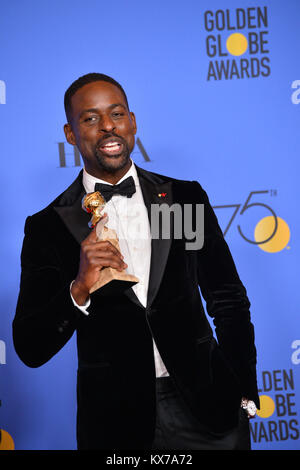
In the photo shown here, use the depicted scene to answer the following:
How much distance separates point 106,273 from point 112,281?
33mm

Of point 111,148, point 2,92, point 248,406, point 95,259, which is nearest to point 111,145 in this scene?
point 111,148

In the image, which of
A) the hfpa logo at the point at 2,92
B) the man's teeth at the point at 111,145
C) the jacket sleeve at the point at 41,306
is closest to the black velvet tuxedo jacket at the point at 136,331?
the jacket sleeve at the point at 41,306

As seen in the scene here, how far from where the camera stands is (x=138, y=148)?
2.86 m

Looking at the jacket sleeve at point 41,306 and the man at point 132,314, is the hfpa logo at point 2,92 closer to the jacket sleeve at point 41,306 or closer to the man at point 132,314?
the man at point 132,314

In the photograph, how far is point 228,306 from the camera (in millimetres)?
1893

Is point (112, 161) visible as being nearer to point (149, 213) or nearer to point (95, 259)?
point (149, 213)

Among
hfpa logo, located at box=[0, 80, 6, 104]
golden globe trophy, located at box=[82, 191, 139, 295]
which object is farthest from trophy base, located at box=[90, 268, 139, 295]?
hfpa logo, located at box=[0, 80, 6, 104]

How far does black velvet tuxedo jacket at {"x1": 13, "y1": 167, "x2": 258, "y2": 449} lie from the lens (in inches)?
68.1

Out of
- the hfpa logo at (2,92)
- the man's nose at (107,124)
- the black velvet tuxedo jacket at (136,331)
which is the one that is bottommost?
the black velvet tuxedo jacket at (136,331)

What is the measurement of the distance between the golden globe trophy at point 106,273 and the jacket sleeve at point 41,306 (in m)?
0.17

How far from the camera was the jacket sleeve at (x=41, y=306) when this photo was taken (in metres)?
1.70

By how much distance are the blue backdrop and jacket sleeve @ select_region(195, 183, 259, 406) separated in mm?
956
